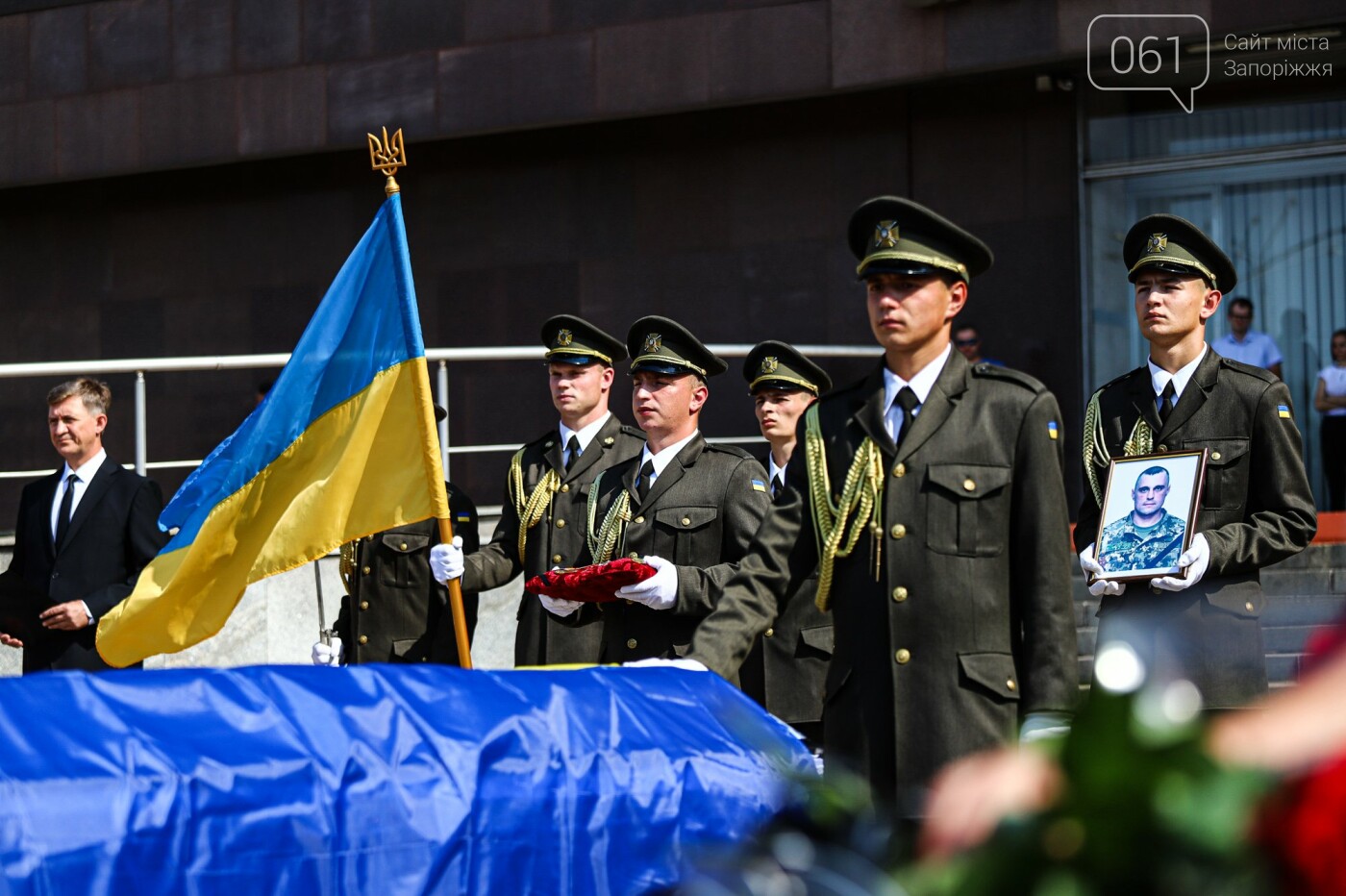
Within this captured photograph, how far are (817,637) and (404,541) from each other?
1.98 meters

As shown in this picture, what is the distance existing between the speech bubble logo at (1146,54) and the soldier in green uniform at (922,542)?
356 inches

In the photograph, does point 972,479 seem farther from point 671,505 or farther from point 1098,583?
point 671,505

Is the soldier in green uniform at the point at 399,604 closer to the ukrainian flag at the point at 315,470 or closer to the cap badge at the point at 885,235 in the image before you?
the ukrainian flag at the point at 315,470

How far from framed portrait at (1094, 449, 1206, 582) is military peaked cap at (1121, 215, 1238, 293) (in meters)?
0.72

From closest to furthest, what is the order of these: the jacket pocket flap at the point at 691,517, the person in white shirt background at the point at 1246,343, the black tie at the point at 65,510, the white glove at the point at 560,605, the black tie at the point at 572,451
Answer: the white glove at the point at 560,605, the jacket pocket flap at the point at 691,517, the black tie at the point at 572,451, the black tie at the point at 65,510, the person in white shirt background at the point at 1246,343

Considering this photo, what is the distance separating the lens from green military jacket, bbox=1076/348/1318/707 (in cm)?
536

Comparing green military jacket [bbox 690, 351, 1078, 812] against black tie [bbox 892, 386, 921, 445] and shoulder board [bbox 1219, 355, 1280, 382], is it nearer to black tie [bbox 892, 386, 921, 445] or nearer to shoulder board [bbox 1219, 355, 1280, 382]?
black tie [bbox 892, 386, 921, 445]

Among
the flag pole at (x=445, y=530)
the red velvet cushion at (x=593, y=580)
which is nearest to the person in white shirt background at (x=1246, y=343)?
the flag pole at (x=445, y=530)

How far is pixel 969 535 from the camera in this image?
160 inches

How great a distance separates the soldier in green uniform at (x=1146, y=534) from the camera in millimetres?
5223

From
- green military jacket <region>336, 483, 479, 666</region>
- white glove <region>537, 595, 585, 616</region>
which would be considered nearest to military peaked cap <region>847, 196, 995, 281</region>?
white glove <region>537, 595, 585, 616</region>

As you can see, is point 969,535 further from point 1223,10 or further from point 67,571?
point 1223,10

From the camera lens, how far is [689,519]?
672 cm

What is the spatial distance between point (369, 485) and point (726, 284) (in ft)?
26.2
